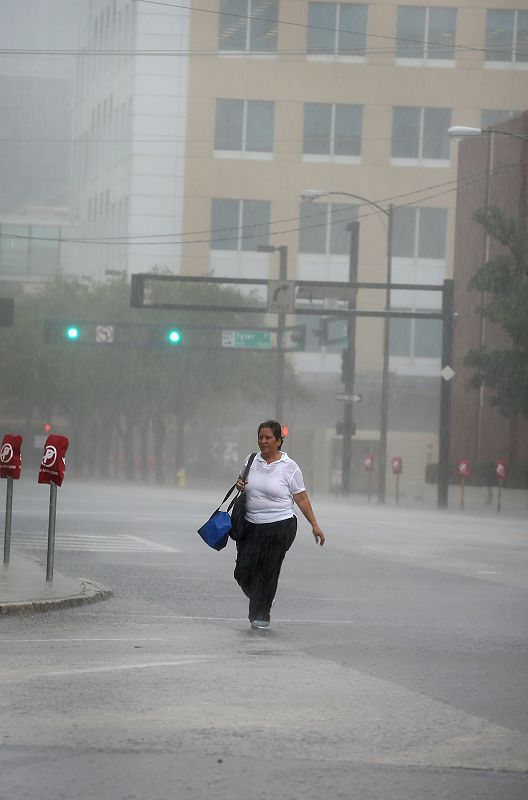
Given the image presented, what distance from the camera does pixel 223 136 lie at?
A: 8188cm

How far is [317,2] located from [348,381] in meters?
28.8

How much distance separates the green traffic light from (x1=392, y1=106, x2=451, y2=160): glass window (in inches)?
1379

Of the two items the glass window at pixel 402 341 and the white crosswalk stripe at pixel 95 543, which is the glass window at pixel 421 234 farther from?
the white crosswalk stripe at pixel 95 543

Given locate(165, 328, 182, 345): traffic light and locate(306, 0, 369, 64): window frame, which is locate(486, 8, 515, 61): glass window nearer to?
locate(306, 0, 369, 64): window frame

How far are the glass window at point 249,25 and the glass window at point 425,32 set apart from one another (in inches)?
227

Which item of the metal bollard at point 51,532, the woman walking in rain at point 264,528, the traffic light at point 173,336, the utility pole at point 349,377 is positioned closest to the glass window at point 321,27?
the utility pole at point 349,377

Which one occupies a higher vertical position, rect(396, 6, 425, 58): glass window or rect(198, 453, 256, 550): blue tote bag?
rect(396, 6, 425, 58): glass window

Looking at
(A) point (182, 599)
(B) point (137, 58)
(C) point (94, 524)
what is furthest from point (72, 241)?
(A) point (182, 599)

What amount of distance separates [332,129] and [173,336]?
3486 cm

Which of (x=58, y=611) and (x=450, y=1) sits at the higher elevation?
(x=450, y=1)

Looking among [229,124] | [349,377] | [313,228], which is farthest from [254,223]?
[349,377]

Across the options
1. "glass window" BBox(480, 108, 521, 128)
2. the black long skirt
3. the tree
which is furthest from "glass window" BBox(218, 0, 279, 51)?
the black long skirt

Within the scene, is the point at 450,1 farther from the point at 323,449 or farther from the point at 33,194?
the point at 33,194

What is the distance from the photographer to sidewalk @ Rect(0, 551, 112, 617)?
14016 millimetres
